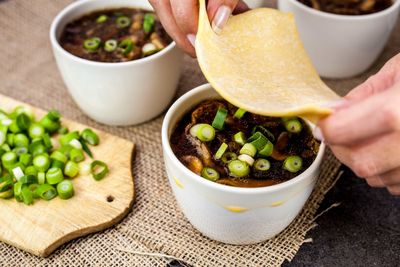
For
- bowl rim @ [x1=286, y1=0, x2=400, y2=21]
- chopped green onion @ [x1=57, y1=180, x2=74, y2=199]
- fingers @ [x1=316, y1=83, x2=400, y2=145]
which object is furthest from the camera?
bowl rim @ [x1=286, y1=0, x2=400, y2=21]

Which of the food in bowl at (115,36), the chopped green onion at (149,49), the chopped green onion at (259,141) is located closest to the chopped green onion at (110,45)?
the food in bowl at (115,36)

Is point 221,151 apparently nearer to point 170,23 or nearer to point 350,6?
point 170,23

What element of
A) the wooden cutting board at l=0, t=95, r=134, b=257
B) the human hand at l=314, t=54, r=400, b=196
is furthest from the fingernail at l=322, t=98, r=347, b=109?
the wooden cutting board at l=0, t=95, r=134, b=257

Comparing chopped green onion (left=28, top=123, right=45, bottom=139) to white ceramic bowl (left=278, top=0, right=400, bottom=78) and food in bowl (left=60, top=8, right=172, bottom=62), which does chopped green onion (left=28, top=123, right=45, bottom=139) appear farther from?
white ceramic bowl (left=278, top=0, right=400, bottom=78)

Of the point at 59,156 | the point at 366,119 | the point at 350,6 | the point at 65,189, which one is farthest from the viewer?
the point at 350,6

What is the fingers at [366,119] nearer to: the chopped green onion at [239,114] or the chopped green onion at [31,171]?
the chopped green onion at [239,114]

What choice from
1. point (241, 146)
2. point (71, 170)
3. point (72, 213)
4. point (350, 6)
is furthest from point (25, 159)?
point (350, 6)
